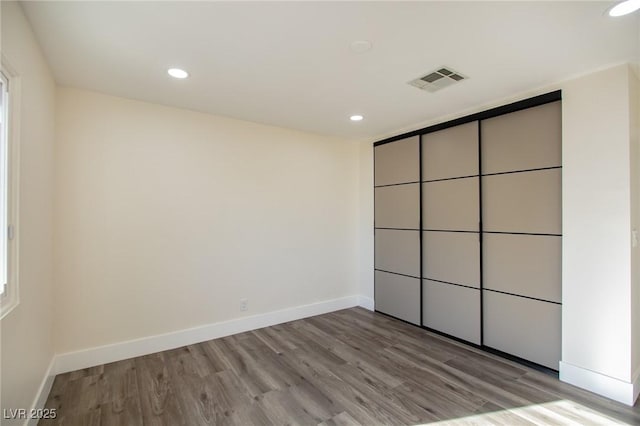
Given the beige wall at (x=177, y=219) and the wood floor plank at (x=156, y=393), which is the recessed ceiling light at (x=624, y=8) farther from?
the wood floor plank at (x=156, y=393)

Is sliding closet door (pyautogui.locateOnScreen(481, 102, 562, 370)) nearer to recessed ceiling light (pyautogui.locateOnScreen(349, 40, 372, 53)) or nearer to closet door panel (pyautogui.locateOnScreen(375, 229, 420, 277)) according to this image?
closet door panel (pyautogui.locateOnScreen(375, 229, 420, 277))

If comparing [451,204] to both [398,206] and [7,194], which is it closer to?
[398,206]

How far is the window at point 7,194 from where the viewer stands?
63.5 inches

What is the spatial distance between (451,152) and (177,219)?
3121mm

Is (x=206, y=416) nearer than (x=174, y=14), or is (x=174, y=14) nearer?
(x=174, y=14)

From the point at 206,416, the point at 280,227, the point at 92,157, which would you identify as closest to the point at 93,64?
the point at 92,157

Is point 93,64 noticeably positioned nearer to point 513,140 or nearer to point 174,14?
point 174,14

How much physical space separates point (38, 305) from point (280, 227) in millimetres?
2395

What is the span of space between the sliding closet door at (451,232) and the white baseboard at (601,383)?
78cm

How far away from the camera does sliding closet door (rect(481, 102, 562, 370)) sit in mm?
2660

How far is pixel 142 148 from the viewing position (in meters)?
3.06

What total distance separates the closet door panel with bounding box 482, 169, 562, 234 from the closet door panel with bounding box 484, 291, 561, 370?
0.68 m

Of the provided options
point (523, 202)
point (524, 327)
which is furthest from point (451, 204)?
point (524, 327)

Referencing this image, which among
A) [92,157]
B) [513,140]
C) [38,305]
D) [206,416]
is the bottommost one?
[206,416]
